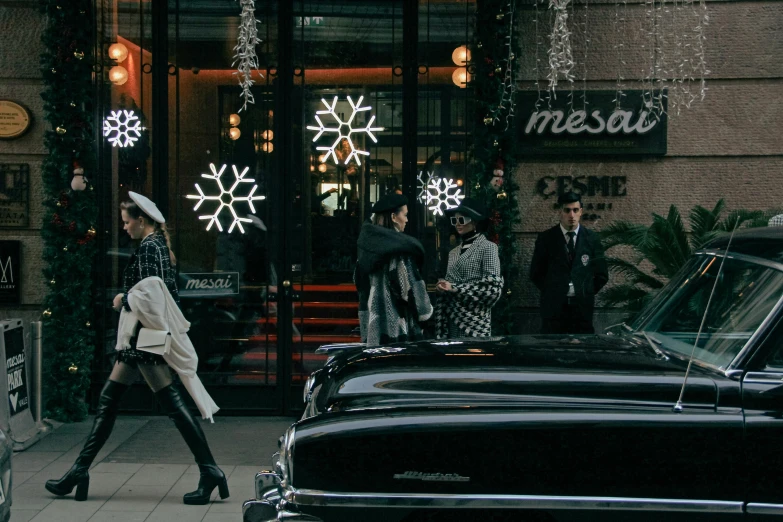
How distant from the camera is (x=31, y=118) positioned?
338 inches

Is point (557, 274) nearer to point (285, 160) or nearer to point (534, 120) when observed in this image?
point (534, 120)

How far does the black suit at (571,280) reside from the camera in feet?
24.8

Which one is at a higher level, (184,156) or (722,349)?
(184,156)

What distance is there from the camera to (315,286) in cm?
869

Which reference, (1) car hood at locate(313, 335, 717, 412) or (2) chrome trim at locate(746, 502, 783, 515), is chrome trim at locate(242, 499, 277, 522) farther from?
(2) chrome trim at locate(746, 502, 783, 515)

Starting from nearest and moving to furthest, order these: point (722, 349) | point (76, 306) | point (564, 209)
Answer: point (722, 349) → point (564, 209) → point (76, 306)

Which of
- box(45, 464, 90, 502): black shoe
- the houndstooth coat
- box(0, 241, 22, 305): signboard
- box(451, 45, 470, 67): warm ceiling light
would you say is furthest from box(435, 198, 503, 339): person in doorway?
box(0, 241, 22, 305): signboard

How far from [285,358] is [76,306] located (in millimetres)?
1979

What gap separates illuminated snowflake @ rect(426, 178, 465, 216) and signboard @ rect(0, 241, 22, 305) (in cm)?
395

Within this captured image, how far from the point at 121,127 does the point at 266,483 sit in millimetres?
5705

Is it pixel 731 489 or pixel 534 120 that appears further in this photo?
pixel 534 120

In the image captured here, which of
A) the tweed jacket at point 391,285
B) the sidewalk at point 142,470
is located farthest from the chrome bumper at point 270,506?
the tweed jacket at point 391,285

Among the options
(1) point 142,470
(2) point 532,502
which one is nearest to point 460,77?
(1) point 142,470

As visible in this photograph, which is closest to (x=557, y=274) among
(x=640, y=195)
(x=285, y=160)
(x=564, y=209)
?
(x=564, y=209)
